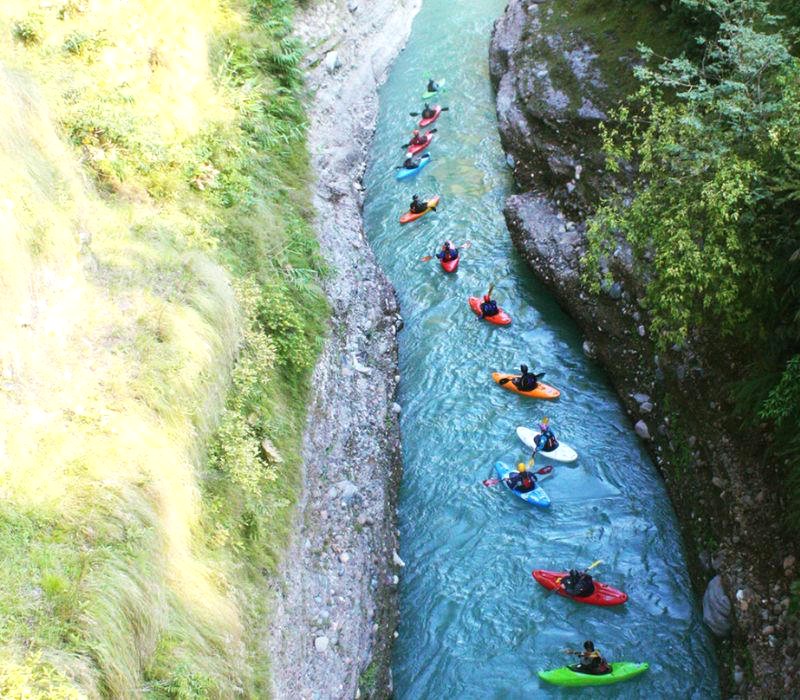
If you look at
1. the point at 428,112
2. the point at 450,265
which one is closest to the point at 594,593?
the point at 450,265

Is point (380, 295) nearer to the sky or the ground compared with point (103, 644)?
nearer to the ground

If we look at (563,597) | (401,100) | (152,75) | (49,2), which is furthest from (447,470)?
(401,100)

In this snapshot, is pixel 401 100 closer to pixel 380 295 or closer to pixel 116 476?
pixel 380 295

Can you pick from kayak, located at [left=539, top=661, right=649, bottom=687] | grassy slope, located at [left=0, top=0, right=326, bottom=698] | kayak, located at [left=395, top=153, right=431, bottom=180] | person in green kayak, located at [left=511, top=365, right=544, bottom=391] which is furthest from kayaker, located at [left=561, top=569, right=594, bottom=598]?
kayak, located at [left=395, top=153, right=431, bottom=180]

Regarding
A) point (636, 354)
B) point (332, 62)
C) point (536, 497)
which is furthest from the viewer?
point (332, 62)

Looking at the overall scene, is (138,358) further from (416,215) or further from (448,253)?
(416,215)

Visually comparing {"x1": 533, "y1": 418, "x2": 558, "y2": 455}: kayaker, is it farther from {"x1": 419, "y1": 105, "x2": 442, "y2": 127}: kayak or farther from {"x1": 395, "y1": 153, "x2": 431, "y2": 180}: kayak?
{"x1": 419, "y1": 105, "x2": 442, "y2": 127}: kayak
